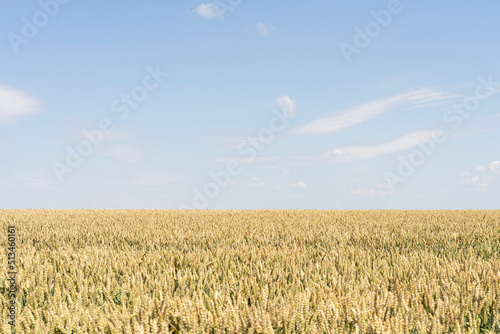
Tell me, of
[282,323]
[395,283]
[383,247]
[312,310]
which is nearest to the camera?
[282,323]

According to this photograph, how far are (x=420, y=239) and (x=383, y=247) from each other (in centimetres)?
97

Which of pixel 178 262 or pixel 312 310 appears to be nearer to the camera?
pixel 312 310

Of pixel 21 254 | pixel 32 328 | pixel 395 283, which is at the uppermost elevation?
pixel 21 254

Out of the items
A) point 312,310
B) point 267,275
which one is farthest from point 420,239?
point 312,310

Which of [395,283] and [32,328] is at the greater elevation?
[395,283]

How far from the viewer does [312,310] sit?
241cm

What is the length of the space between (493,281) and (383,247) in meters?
2.26

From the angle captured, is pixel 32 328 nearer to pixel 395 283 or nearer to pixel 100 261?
pixel 100 261

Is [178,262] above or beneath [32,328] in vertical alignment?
above

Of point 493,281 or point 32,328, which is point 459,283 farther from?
Result: point 32,328

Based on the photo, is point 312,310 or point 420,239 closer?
point 312,310

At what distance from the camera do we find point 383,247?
5.38 meters

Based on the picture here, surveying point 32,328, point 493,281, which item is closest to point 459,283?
point 493,281

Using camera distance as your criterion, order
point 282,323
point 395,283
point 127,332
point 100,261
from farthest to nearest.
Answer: point 100,261 < point 395,283 < point 282,323 < point 127,332
